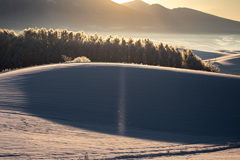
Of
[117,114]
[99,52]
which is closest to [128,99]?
[117,114]

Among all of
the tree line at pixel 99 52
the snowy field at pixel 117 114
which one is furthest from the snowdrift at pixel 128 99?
the tree line at pixel 99 52

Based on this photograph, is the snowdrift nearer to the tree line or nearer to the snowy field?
the snowy field

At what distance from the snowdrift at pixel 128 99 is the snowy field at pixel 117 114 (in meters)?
0.05

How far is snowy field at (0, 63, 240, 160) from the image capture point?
991cm

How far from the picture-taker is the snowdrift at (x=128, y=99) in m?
14.4

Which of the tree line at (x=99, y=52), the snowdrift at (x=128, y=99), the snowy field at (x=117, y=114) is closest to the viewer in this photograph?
the snowy field at (x=117, y=114)

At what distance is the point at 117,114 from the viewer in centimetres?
1540

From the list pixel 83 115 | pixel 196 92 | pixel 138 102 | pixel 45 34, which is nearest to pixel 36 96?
pixel 83 115

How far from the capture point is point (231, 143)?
12.4 metres

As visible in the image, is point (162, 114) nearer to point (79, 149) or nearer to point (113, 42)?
point (79, 149)

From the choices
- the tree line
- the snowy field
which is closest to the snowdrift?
the snowy field

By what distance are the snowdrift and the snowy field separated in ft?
0.17

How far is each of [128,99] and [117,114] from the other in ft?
8.84

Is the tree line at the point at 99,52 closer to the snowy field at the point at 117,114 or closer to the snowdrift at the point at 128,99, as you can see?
the snowy field at the point at 117,114
